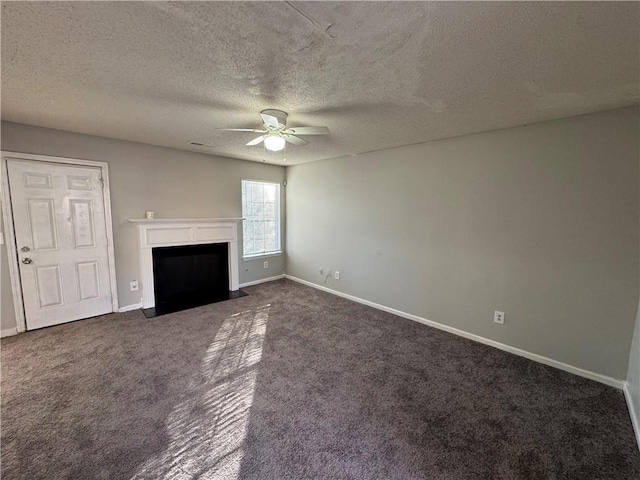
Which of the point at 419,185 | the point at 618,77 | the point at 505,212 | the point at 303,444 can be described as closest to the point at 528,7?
the point at 618,77

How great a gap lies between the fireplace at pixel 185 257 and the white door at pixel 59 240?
47cm

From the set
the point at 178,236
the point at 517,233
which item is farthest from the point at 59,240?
the point at 517,233

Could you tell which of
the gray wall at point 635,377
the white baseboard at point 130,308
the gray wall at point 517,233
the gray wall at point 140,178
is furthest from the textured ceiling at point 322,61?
the white baseboard at point 130,308

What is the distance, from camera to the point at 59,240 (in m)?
3.27

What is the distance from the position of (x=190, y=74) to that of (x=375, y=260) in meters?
3.19

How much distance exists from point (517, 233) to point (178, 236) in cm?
443

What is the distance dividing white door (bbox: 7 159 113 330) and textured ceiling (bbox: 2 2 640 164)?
752 millimetres

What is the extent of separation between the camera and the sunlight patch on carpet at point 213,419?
5.08 ft

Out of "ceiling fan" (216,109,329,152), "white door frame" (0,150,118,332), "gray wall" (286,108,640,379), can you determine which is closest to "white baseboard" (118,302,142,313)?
"white door frame" (0,150,118,332)

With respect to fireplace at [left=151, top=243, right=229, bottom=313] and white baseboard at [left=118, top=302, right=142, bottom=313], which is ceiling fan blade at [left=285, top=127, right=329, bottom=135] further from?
white baseboard at [left=118, top=302, right=142, bottom=313]

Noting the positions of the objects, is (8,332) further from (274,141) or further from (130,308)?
(274,141)

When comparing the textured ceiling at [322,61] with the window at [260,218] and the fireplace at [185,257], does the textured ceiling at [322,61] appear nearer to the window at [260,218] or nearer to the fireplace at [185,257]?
the fireplace at [185,257]

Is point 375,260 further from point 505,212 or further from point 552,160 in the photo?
point 552,160

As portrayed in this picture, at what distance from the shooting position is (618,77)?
1747 mm
